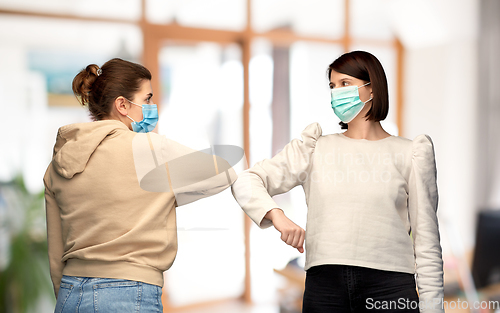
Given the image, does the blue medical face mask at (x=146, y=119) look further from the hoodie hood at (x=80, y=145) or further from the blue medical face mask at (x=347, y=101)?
the blue medical face mask at (x=347, y=101)

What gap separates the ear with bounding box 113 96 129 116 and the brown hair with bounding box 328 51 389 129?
64 cm

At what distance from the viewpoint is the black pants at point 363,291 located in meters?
1.09

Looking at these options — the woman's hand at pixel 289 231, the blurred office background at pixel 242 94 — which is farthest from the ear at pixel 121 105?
the blurred office background at pixel 242 94

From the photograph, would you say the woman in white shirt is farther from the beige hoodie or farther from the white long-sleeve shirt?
the beige hoodie

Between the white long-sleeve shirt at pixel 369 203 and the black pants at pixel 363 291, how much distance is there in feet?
0.08

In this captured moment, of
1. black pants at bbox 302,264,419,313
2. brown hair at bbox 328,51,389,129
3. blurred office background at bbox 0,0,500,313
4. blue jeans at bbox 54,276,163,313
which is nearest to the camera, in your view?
blue jeans at bbox 54,276,163,313

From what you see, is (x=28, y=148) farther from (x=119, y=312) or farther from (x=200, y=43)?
(x=119, y=312)

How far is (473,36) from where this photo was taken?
349cm

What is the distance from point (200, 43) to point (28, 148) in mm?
1389

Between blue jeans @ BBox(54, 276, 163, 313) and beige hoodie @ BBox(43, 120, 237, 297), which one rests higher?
beige hoodie @ BBox(43, 120, 237, 297)

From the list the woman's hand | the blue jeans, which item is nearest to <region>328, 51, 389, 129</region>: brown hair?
the woman's hand

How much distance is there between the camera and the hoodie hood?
39.5 inches

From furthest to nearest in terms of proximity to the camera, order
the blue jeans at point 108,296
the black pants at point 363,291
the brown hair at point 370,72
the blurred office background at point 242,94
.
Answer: the blurred office background at point 242,94 → the brown hair at point 370,72 → the black pants at point 363,291 → the blue jeans at point 108,296

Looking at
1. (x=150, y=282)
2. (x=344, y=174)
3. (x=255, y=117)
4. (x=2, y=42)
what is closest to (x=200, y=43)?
(x=255, y=117)
